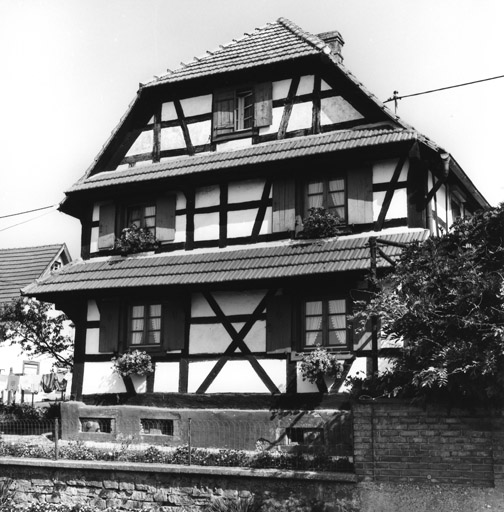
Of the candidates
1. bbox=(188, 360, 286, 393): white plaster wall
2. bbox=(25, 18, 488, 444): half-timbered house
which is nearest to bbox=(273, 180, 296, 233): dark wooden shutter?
bbox=(25, 18, 488, 444): half-timbered house

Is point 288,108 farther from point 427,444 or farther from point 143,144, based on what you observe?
point 427,444

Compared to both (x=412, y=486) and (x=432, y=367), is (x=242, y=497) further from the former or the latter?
(x=432, y=367)

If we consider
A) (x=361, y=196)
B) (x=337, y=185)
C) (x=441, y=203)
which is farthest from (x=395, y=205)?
(x=441, y=203)

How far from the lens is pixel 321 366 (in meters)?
15.1

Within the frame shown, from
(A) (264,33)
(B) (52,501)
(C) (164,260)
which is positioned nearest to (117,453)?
(B) (52,501)

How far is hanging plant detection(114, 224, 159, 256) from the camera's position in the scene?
1816cm

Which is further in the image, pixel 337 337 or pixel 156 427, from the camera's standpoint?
pixel 156 427

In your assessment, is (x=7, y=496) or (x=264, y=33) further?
(x=264, y=33)

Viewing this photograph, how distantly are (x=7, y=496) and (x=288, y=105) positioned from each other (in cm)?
997

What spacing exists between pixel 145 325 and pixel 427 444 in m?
8.21

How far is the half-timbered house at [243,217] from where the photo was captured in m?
15.9

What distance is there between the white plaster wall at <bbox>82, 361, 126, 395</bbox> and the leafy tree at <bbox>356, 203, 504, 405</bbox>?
7.40 meters

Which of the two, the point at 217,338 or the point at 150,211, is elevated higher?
the point at 150,211

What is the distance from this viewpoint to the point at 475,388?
34.3 ft
